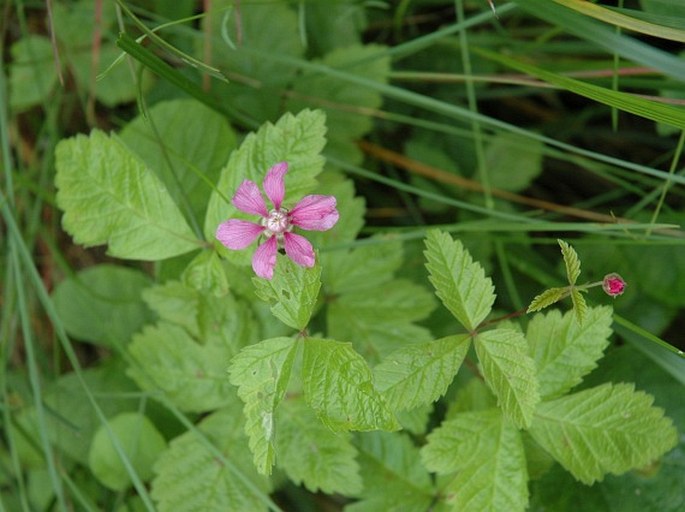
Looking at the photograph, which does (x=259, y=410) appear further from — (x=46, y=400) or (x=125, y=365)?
(x=46, y=400)

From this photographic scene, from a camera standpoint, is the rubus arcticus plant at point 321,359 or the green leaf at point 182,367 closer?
the rubus arcticus plant at point 321,359

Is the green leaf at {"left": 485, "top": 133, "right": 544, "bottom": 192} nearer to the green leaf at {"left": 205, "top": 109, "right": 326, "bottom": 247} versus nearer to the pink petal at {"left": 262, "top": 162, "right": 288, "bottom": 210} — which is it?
the green leaf at {"left": 205, "top": 109, "right": 326, "bottom": 247}

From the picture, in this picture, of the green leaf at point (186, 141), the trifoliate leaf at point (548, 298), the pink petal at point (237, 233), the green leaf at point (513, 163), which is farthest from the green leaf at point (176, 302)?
the green leaf at point (513, 163)

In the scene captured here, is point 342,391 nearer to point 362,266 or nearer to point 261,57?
point 362,266

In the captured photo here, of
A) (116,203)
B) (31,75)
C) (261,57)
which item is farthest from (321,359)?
(31,75)

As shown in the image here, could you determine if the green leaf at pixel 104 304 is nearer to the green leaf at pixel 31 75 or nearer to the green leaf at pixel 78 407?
the green leaf at pixel 78 407

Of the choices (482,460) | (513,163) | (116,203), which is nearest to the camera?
(482,460)
